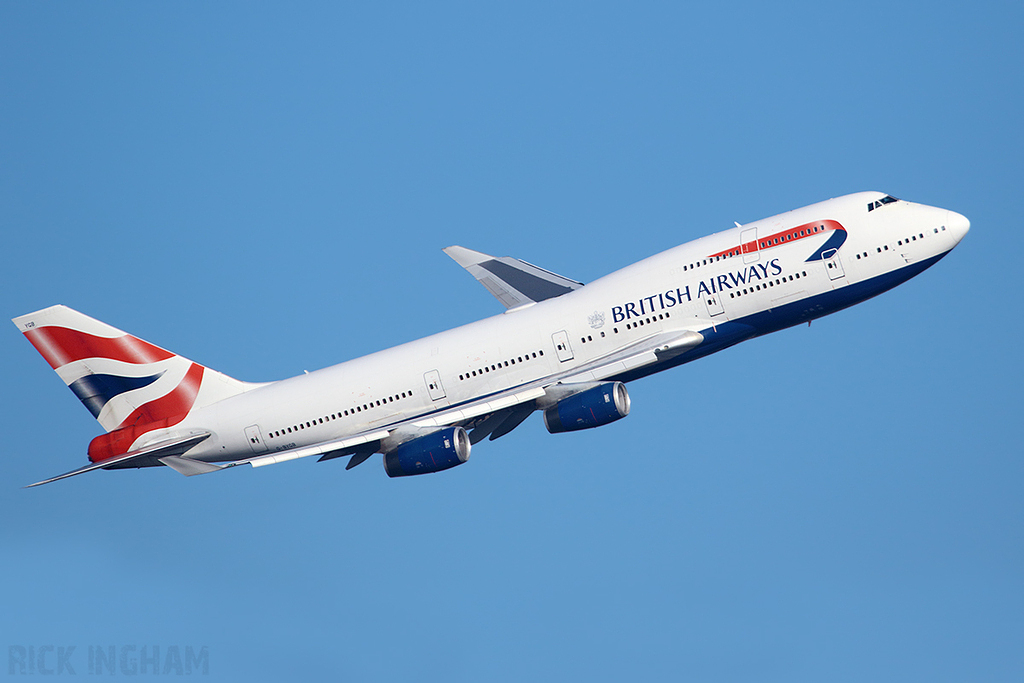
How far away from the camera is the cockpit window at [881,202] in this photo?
170ft

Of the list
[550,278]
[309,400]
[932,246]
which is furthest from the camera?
[550,278]

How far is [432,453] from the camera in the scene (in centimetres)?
5309

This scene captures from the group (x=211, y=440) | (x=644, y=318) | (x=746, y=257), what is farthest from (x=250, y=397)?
(x=746, y=257)

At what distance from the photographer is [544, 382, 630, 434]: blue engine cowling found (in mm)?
51625

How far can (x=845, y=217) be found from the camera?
51781 mm

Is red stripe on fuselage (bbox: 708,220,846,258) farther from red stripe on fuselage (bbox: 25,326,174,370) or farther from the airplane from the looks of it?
red stripe on fuselage (bbox: 25,326,174,370)

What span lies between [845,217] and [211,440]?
3265 centimetres

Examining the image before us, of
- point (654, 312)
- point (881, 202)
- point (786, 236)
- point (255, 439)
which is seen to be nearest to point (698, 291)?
point (654, 312)

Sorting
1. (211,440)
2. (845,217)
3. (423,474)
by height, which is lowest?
(423,474)

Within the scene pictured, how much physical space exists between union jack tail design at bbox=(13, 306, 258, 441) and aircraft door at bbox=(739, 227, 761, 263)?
86.2 ft

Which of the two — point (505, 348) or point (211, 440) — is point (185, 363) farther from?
point (505, 348)

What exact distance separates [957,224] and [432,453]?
2587 cm

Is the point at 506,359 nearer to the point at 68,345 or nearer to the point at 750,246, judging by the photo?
the point at 750,246

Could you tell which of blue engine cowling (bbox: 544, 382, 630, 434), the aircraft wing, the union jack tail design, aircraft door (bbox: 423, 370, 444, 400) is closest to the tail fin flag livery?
the union jack tail design
